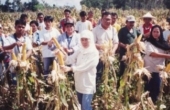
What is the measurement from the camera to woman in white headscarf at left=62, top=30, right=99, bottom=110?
4172mm

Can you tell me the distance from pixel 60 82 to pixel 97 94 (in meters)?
1.44

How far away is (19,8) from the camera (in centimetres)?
5222

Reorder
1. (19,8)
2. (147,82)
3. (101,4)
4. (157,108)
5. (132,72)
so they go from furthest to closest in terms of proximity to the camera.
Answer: (101,4) < (19,8) < (147,82) < (132,72) < (157,108)

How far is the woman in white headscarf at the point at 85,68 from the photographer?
417cm

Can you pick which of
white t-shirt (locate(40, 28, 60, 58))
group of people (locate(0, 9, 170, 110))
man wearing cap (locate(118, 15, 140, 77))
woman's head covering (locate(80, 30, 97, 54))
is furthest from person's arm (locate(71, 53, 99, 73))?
white t-shirt (locate(40, 28, 60, 58))

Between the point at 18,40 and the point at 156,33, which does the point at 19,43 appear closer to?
the point at 18,40

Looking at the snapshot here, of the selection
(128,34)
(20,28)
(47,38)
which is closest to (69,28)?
(20,28)

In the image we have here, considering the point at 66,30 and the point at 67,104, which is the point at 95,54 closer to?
the point at 67,104

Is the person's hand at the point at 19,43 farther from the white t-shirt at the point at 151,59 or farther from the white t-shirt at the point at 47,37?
the white t-shirt at the point at 151,59

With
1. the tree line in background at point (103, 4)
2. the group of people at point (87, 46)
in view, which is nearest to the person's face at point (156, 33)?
the group of people at point (87, 46)

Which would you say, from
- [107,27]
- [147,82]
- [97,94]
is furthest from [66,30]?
[147,82]

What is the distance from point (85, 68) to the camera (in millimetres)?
4215

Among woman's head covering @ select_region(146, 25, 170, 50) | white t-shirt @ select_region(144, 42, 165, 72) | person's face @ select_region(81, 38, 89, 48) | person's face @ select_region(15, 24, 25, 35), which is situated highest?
person's face @ select_region(15, 24, 25, 35)

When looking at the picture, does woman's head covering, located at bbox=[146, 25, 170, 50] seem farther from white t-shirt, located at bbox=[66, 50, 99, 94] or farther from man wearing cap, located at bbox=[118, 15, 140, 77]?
white t-shirt, located at bbox=[66, 50, 99, 94]
